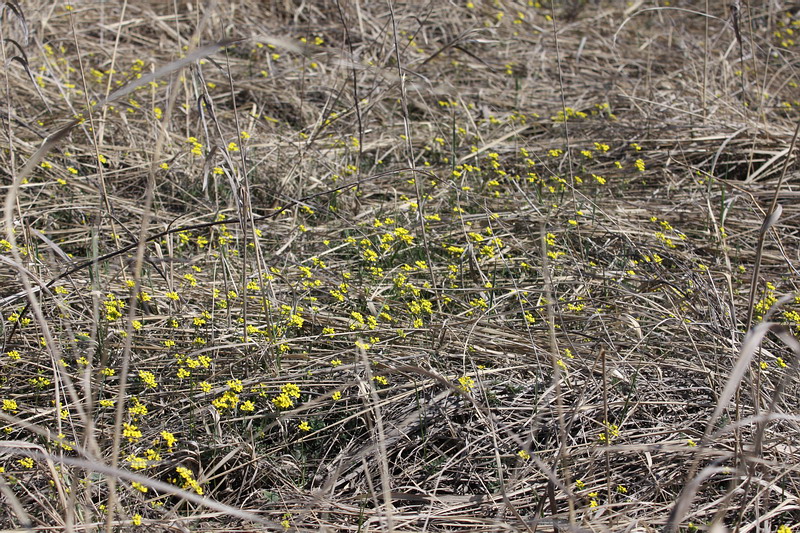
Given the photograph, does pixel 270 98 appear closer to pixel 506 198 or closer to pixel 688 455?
pixel 506 198

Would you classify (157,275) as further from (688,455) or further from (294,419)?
(688,455)

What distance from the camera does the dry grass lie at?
194 cm

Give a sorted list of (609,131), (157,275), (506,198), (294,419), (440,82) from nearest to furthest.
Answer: (294,419), (157,275), (506,198), (609,131), (440,82)

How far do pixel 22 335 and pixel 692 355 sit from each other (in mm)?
2305

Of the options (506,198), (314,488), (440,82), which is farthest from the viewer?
(440,82)

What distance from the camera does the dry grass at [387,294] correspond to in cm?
194

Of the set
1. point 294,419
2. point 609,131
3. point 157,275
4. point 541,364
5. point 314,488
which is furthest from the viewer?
point 609,131

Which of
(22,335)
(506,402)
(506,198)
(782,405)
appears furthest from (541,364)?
(22,335)

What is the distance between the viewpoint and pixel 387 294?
2.95 metres

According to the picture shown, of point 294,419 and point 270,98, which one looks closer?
point 294,419

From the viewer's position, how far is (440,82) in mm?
4625

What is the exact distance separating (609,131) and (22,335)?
324 cm

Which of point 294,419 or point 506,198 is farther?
point 506,198

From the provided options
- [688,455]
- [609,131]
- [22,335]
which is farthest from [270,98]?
[688,455]
